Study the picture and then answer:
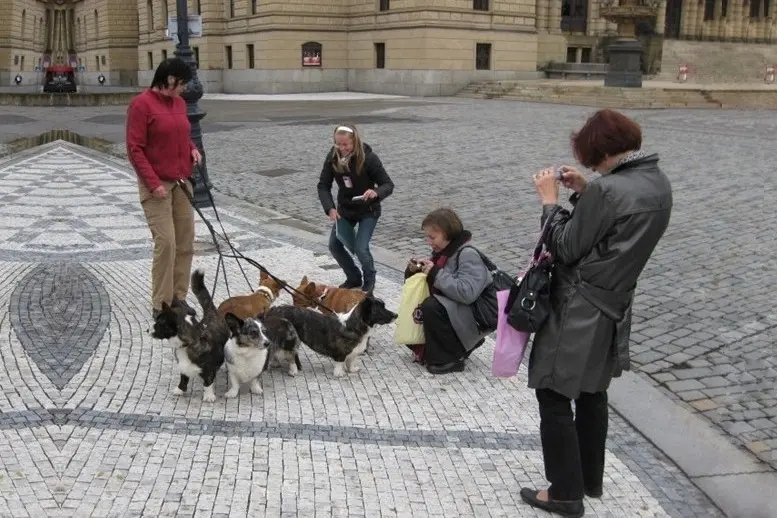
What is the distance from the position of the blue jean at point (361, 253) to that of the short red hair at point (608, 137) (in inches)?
151

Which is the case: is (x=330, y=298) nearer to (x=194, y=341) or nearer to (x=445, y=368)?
(x=445, y=368)

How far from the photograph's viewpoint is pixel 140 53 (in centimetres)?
5866

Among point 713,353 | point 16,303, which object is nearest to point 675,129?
point 713,353

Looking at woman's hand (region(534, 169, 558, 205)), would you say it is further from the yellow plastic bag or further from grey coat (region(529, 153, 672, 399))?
the yellow plastic bag

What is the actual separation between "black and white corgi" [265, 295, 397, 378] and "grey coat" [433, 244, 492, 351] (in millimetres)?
391

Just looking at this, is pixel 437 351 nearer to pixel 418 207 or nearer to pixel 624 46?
pixel 418 207

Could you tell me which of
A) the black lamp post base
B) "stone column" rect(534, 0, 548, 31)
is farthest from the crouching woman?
"stone column" rect(534, 0, 548, 31)

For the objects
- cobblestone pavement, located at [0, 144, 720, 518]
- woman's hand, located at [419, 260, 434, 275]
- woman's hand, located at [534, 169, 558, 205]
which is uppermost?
woman's hand, located at [534, 169, 558, 205]

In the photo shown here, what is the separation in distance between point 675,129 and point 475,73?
2036 cm

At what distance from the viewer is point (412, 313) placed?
5.60 m

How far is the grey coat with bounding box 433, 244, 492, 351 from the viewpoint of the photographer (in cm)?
537

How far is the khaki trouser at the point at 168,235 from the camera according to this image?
631 centimetres

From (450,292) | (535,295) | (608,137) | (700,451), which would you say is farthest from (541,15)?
(535,295)

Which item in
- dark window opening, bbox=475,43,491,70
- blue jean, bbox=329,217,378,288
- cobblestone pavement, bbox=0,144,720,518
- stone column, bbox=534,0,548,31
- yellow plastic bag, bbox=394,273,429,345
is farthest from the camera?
stone column, bbox=534,0,548,31
